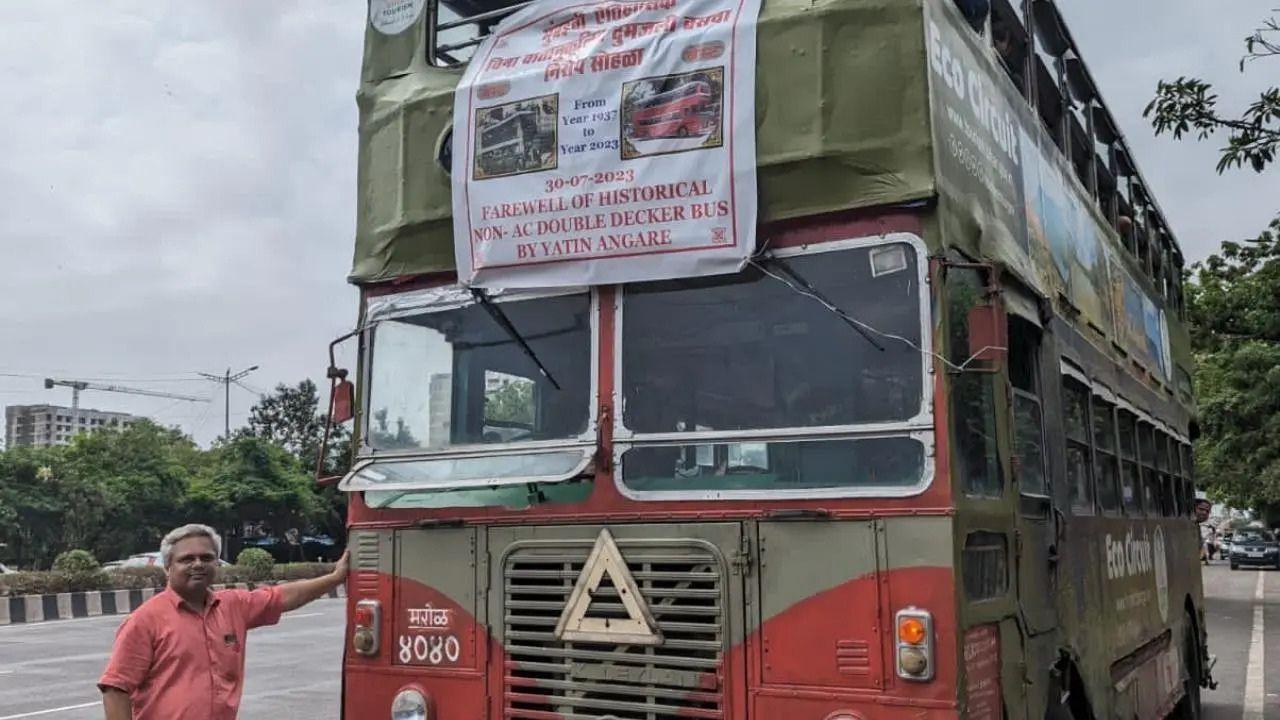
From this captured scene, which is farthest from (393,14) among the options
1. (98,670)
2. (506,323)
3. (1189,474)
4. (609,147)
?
(98,670)

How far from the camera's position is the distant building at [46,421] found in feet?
321

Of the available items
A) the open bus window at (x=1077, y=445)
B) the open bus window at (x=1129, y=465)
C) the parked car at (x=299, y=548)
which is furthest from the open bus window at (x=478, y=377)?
the parked car at (x=299, y=548)

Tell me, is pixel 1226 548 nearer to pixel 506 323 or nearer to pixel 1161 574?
pixel 1161 574

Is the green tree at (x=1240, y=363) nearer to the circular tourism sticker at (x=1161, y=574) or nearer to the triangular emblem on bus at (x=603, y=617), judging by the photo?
the circular tourism sticker at (x=1161, y=574)

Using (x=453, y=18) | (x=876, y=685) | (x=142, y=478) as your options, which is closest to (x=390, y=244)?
(x=453, y=18)

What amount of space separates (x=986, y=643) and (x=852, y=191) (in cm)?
155

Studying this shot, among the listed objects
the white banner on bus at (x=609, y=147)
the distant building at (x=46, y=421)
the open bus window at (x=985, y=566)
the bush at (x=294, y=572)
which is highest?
the distant building at (x=46, y=421)

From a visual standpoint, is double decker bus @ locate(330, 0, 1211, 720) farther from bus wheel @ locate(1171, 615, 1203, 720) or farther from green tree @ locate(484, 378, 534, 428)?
bus wheel @ locate(1171, 615, 1203, 720)

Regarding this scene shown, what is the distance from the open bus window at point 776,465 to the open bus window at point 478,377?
1.10ft

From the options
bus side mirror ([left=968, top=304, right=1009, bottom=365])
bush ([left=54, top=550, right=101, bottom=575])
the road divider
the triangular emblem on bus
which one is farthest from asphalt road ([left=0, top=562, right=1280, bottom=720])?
bus side mirror ([left=968, top=304, right=1009, bottom=365])

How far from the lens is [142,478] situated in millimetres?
41250

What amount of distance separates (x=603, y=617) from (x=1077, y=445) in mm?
2632

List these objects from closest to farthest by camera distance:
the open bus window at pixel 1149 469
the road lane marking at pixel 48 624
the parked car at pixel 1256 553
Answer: the open bus window at pixel 1149 469, the road lane marking at pixel 48 624, the parked car at pixel 1256 553

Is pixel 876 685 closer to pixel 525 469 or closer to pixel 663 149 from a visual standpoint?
pixel 525 469
